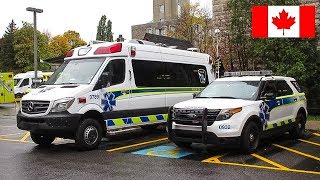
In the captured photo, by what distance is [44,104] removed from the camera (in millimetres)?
9742

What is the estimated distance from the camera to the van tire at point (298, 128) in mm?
11688

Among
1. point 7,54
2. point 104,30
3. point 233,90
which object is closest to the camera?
point 233,90

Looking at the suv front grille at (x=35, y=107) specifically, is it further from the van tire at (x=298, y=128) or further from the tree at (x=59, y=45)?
the tree at (x=59, y=45)

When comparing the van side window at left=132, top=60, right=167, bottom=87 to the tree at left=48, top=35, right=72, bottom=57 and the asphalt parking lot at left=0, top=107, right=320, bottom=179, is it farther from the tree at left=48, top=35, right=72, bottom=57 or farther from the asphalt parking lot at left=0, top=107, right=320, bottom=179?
the tree at left=48, top=35, right=72, bottom=57

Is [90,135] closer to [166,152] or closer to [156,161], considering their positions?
[166,152]

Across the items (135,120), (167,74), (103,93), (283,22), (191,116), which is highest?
(283,22)

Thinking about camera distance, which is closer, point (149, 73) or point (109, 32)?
point (149, 73)

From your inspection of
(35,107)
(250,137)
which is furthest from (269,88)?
(35,107)

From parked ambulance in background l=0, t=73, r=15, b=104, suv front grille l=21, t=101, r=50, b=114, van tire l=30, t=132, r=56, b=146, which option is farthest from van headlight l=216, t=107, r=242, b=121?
parked ambulance in background l=0, t=73, r=15, b=104

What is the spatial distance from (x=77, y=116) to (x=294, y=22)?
11.0 metres

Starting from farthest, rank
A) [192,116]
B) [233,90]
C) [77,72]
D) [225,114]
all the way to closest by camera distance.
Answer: [77,72]
[233,90]
[192,116]
[225,114]

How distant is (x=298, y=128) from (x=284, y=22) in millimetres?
6299

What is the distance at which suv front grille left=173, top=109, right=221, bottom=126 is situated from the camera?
898 centimetres

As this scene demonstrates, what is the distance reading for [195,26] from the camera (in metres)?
43.7
